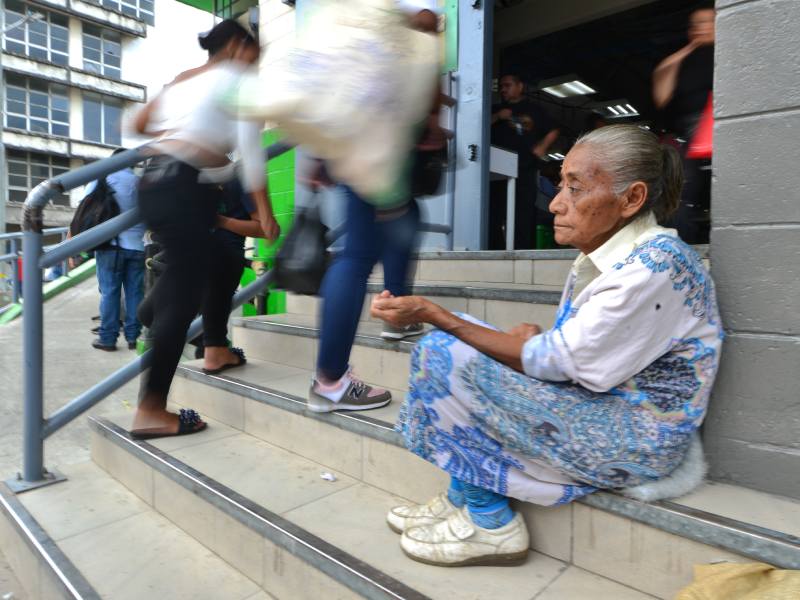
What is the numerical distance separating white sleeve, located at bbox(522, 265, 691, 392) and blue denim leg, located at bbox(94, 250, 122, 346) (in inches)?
145

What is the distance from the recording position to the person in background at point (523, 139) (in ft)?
13.5

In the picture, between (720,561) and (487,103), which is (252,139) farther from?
(487,103)

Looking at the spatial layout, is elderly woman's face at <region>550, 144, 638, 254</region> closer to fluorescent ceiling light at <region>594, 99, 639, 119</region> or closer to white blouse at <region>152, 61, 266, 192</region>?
white blouse at <region>152, 61, 266, 192</region>

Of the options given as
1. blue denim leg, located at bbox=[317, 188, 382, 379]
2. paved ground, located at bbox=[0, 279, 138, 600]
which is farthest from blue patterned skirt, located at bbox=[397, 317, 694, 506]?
paved ground, located at bbox=[0, 279, 138, 600]

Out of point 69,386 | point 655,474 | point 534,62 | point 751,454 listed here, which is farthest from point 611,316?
point 534,62

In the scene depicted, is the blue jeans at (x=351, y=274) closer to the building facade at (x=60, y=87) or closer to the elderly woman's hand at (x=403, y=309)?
the elderly woman's hand at (x=403, y=309)

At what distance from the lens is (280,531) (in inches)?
55.2

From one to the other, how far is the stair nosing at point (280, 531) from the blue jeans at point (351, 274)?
485 mm

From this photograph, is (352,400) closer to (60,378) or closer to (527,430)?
(527,430)

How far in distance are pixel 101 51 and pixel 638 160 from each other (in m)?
30.8

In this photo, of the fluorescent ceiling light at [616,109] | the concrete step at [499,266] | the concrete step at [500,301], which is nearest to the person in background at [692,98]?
the concrete step at [499,266]

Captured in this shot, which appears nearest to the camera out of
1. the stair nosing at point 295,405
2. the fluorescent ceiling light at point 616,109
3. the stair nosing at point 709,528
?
the stair nosing at point 709,528

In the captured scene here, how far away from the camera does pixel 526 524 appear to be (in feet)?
4.36

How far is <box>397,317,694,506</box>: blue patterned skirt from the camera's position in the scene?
45.2 inches
